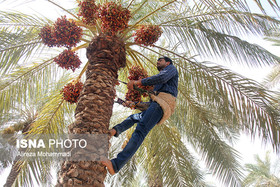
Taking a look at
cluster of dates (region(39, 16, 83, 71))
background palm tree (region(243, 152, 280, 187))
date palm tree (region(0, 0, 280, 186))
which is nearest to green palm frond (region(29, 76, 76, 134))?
date palm tree (region(0, 0, 280, 186))

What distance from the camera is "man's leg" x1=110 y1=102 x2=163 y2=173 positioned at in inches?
98.9

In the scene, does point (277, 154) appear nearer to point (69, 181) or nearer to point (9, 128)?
point (69, 181)

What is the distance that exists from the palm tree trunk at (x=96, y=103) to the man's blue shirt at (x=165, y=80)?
551mm

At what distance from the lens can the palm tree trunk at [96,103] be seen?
2.26m

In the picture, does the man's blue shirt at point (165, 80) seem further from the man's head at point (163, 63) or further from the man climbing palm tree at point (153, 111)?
the man's head at point (163, 63)

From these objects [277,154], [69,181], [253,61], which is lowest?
[277,154]

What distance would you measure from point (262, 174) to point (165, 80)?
46.2ft

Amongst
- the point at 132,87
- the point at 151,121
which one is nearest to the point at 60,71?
the point at 132,87

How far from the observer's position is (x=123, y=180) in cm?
612

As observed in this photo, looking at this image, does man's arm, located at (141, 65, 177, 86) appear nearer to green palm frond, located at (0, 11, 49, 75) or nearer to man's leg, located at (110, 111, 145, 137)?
man's leg, located at (110, 111, 145, 137)

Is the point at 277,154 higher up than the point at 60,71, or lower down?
lower down

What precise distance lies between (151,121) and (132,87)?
54cm

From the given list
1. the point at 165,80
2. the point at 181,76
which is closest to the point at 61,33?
the point at 165,80

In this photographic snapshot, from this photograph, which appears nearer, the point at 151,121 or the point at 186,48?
the point at 151,121
